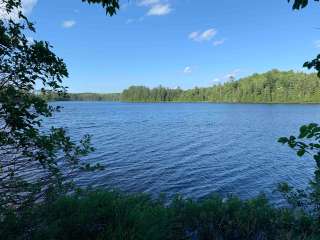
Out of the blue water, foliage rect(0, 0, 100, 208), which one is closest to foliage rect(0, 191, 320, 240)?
foliage rect(0, 0, 100, 208)

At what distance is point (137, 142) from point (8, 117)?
31.3m

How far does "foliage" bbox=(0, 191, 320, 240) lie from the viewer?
5859 mm

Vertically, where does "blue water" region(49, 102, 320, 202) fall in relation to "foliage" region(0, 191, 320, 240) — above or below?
below

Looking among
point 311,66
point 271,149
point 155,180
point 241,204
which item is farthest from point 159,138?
point 311,66

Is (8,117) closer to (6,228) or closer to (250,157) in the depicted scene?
(6,228)

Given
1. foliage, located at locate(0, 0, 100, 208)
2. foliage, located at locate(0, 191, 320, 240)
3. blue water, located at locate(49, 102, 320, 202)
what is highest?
foliage, located at locate(0, 0, 100, 208)

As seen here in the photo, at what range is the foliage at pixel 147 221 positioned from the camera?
586 centimetres

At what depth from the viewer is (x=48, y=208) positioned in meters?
6.54

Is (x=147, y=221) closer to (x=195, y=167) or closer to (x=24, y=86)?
(x=24, y=86)

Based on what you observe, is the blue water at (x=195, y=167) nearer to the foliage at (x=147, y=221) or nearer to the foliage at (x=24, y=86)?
the foliage at (x=147, y=221)

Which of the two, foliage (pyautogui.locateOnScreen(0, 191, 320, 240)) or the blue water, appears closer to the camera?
foliage (pyautogui.locateOnScreen(0, 191, 320, 240))

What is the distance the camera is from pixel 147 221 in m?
6.40

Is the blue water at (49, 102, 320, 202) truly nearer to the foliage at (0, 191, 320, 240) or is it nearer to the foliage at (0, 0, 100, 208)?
the foliage at (0, 191, 320, 240)

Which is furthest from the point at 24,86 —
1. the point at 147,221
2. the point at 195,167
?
the point at 195,167
